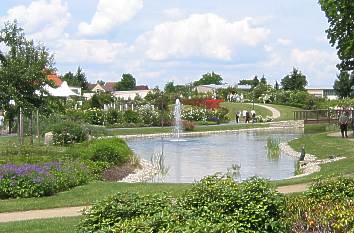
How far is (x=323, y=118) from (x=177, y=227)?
51.1 meters

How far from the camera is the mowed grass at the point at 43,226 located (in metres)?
9.59

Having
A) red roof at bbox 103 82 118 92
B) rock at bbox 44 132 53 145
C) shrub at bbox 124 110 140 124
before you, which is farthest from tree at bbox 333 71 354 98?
red roof at bbox 103 82 118 92

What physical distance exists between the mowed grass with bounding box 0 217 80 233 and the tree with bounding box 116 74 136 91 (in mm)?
142833

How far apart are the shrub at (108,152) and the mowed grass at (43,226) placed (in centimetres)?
974

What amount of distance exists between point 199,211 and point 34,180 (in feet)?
28.5

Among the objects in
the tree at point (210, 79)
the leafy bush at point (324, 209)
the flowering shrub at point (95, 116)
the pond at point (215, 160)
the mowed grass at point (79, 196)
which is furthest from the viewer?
the tree at point (210, 79)

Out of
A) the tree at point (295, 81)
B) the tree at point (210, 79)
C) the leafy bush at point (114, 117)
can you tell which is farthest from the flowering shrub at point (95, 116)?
the tree at point (210, 79)

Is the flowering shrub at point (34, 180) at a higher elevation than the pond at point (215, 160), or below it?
higher

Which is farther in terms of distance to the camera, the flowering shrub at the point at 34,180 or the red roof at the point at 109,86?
the red roof at the point at 109,86

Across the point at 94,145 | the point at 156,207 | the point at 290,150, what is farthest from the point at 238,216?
the point at 290,150

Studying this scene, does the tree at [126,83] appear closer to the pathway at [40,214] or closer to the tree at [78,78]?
the tree at [78,78]

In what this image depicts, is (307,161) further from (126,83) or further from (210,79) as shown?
(210,79)

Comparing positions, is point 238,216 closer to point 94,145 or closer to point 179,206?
point 179,206

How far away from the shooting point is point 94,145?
21219 millimetres
